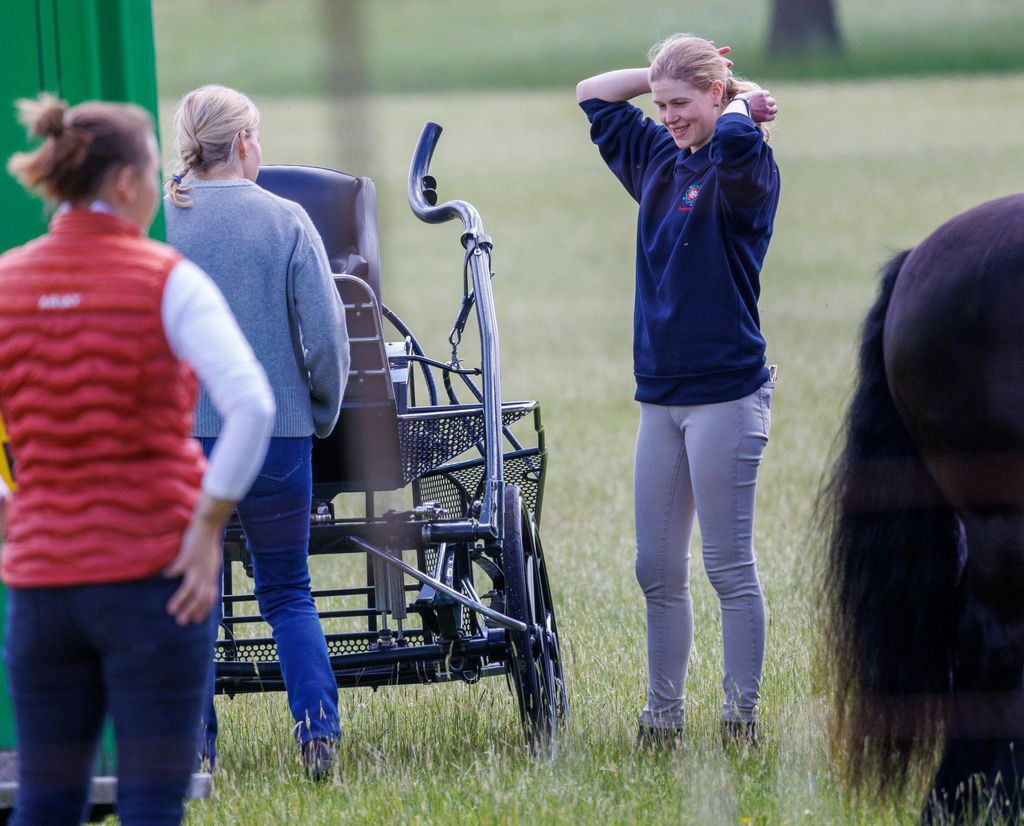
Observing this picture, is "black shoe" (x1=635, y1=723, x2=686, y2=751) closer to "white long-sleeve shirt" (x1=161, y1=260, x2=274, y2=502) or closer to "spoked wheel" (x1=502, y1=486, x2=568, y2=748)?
"spoked wheel" (x1=502, y1=486, x2=568, y2=748)

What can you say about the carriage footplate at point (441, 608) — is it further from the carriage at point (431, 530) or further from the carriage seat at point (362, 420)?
the carriage seat at point (362, 420)

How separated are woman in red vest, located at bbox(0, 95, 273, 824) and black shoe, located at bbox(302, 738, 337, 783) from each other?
1.31 m

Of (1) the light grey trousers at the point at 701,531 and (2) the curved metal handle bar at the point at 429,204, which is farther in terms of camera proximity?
(2) the curved metal handle bar at the point at 429,204

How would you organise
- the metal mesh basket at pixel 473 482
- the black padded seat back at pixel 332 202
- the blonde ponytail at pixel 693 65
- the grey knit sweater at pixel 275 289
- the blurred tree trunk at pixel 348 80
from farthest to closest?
the black padded seat back at pixel 332 202 → the metal mesh basket at pixel 473 482 → the blonde ponytail at pixel 693 65 → the grey knit sweater at pixel 275 289 → the blurred tree trunk at pixel 348 80

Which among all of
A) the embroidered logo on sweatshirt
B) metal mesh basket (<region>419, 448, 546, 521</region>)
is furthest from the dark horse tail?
metal mesh basket (<region>419, 448, 546, 521</region>)

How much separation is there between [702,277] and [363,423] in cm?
100

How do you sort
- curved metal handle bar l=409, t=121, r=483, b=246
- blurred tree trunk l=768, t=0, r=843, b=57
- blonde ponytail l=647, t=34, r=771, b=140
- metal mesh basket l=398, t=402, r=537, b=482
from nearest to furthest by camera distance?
blurred tree trunk l=768, t=0, r=843, b=57, blonde ponytail l=647, t=34, r=771, b=140, metal mesh basket l=398, t=402, r=537, b=482, curved metal handle bar l=409, t=121, r=483, b=246

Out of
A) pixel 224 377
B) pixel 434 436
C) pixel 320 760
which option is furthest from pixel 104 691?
pixel 434 436

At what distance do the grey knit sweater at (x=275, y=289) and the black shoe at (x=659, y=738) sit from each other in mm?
1282

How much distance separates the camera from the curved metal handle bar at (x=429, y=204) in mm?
4102

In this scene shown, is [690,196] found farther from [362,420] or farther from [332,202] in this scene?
[332,202]

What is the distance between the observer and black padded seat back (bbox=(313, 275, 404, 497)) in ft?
12.2

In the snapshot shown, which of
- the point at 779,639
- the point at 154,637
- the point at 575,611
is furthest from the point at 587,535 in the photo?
the point at 154,637

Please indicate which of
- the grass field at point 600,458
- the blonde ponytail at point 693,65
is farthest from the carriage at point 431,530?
the blonde ponytail at point 693,65
